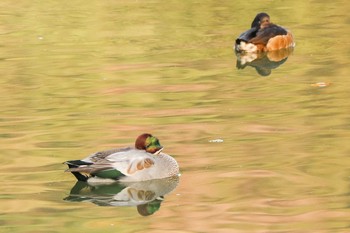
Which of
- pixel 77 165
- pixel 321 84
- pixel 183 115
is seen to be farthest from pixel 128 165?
pixel 321 84

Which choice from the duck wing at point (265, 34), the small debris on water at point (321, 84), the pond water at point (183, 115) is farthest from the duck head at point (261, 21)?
the small debris on water at point (321, 84)

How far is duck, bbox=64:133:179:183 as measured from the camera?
41.9 ft

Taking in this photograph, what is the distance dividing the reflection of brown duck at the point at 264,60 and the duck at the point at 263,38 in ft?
0.40

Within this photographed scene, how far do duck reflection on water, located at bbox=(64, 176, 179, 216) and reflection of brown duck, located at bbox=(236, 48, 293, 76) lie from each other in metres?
7.00

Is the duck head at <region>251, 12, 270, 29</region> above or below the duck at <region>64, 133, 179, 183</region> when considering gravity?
below

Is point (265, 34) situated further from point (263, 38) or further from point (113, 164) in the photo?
point (113, 164)

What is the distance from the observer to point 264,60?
2144 centimetres

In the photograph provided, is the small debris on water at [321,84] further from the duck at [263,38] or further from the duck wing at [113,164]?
the duck wing at [113,164]

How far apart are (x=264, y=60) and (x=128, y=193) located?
29.9 ft

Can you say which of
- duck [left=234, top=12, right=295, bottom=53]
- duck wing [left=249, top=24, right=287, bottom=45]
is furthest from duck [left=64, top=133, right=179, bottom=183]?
duck wing [left=249, top=24, right=287, bottom=45]

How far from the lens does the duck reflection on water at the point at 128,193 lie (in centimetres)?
1230

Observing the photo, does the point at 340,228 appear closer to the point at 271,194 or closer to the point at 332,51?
the point at 271,194

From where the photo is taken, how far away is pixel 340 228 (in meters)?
11.0

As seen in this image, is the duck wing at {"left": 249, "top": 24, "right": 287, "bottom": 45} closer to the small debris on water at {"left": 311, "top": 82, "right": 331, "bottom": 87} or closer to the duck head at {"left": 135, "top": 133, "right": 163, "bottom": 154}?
the small debris on water at {"left": 311, "top": 82, "right": 331, "bottom": 87}
